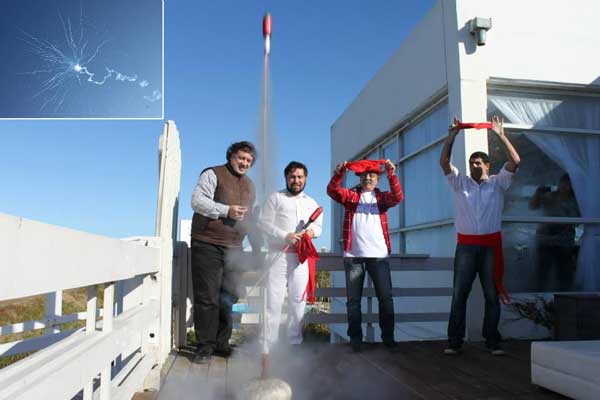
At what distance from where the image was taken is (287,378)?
3113 mm

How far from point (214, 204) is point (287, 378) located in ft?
4.37

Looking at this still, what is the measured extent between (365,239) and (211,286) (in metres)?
1.29

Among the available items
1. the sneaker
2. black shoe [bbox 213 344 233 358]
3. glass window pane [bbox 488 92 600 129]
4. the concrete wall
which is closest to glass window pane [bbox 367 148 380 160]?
the concrete wall

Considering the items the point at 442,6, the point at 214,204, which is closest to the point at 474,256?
the point at 214,204

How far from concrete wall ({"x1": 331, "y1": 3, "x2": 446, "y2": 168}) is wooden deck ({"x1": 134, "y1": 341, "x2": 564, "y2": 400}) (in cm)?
298

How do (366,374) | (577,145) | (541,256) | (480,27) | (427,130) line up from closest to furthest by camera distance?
(366,374), (480,27), (541,256), (577,145), (427,130)

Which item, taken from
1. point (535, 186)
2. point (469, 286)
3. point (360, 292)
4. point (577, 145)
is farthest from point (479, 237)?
point (577, 145)

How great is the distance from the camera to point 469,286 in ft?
12.9

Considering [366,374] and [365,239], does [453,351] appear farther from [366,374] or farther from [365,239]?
[365,239]

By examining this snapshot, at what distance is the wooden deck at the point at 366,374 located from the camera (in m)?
2.84

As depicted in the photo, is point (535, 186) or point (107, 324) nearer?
point (107, 324)

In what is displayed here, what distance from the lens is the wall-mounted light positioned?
15.6ft

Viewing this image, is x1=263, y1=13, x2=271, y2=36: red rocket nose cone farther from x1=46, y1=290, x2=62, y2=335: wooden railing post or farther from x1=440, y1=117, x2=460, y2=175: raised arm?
x1=46, y1=290, x2=62, y2=335: wooden railing post

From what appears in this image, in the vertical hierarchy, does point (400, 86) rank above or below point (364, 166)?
above
